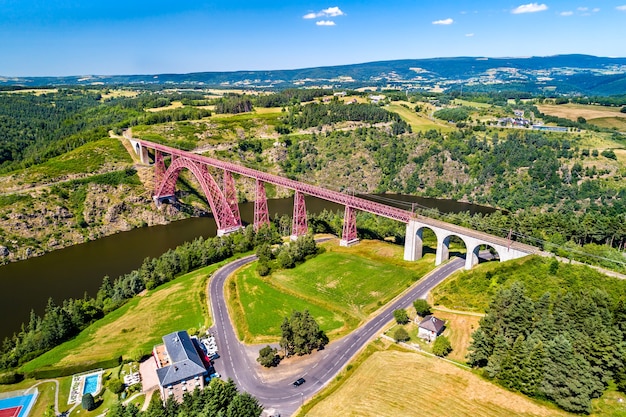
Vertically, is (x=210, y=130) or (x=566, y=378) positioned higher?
(x=210, y=130)

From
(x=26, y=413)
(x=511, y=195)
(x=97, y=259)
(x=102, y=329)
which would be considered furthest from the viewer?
(x=511, y=195)

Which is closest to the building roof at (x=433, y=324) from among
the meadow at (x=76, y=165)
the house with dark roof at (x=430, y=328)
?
the house with dark roof at (x=430, y=328)

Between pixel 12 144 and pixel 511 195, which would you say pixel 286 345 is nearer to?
pixel 511 195

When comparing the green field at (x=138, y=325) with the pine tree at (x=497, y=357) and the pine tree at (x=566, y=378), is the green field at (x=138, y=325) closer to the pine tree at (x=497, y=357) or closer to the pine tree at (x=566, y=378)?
the pine tree at (x=497, y=357)

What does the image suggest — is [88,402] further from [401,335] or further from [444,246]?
[444,246]

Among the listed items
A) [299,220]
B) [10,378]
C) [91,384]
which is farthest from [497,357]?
[10,378]

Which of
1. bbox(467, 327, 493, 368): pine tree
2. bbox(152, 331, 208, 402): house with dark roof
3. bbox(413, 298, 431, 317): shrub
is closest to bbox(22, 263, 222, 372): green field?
bbox(152, 331, 208, 402): house with dark roof

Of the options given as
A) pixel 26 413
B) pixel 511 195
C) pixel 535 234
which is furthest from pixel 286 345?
pixel 511 195
